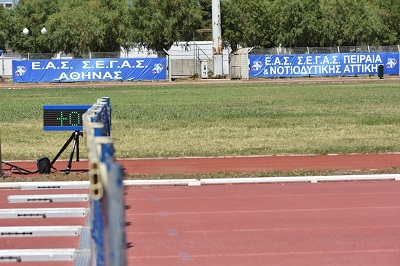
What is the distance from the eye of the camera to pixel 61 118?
13.1 m

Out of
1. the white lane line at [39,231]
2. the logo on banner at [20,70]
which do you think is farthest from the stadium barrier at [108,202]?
the logo on banner at [20,70]

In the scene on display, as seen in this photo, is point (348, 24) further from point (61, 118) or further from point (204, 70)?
point (61, 118)

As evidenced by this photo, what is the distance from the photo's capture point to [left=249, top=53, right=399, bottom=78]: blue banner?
204ft

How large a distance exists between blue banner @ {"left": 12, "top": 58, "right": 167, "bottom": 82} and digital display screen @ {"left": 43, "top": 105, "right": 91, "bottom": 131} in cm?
4706

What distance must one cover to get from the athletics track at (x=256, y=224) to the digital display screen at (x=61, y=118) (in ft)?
4.09

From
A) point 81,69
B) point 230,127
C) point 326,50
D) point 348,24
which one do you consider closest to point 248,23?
point 348,24

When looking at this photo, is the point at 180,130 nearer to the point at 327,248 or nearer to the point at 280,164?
the point at 280,164

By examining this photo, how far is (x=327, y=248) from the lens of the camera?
8.25 metres

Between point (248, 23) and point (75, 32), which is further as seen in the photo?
point (248, 23)

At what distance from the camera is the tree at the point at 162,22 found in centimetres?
8150

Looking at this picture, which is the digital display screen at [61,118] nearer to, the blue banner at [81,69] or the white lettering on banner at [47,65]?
the blue banner at [81,69]

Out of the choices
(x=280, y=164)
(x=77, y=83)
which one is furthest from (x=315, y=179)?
(x=77, y=83)

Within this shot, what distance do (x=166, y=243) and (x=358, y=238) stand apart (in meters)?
2.06

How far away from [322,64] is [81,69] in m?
18.5
